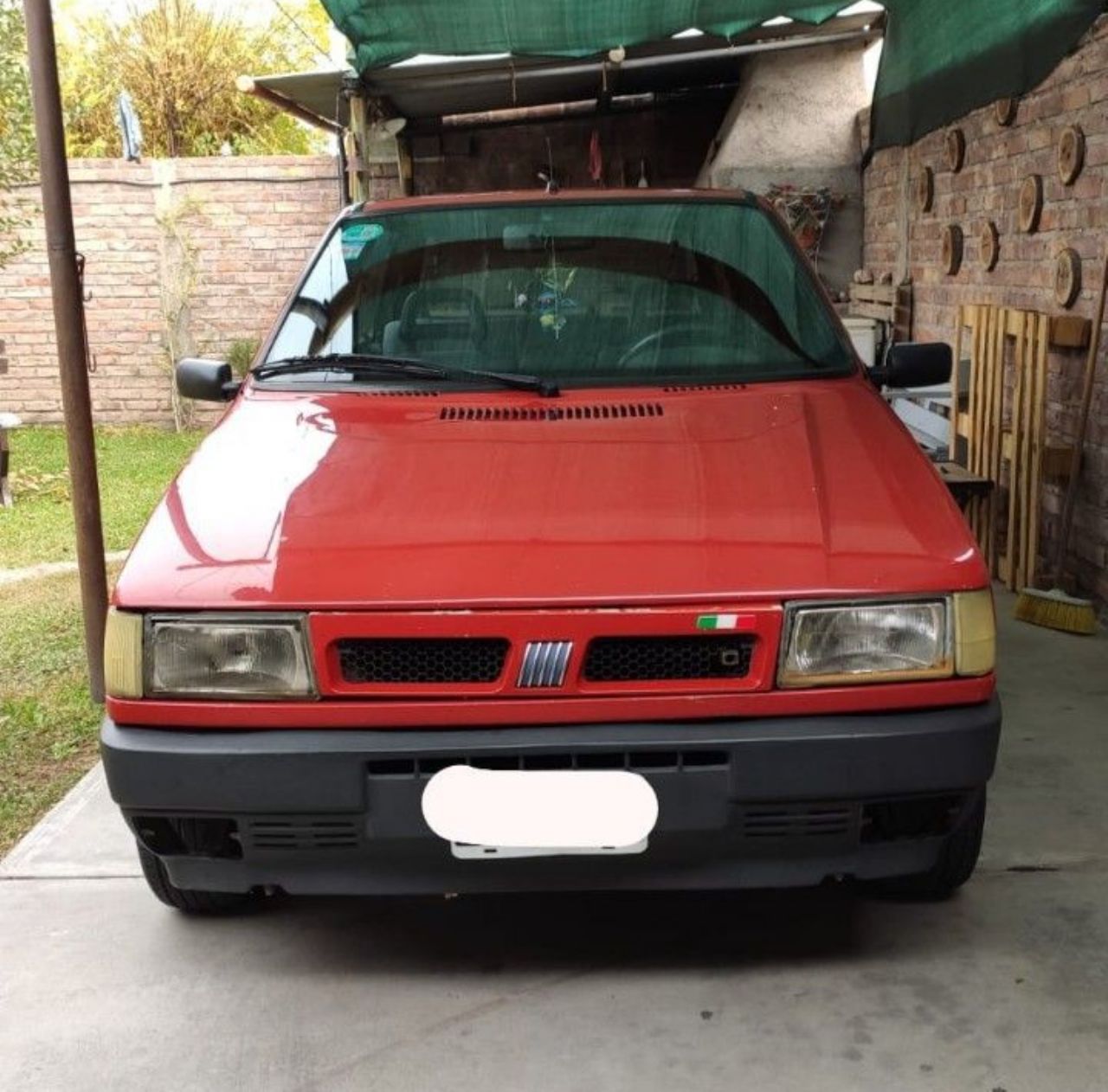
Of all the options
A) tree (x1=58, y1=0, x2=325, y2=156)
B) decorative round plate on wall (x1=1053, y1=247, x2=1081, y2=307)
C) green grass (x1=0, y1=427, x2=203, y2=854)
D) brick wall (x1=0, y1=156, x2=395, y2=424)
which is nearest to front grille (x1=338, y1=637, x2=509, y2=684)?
green grass (x1=0, y1=427, x2=203, y2=854)

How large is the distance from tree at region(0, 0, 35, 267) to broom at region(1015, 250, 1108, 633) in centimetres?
700

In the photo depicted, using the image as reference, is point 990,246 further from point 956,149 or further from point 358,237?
point 358,237

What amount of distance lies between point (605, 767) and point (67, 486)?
7563 millimetres

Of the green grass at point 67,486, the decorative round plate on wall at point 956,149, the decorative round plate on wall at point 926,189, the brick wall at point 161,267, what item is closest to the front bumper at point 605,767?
the green grass at point 67,486

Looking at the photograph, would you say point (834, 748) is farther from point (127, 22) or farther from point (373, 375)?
point (127, 22)

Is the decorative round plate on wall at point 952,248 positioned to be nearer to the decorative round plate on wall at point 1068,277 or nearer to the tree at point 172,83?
the decorative round plate on wall at point 1068,277

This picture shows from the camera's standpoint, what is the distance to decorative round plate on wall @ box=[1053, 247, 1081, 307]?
207 inches

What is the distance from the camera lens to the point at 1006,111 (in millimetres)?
6023

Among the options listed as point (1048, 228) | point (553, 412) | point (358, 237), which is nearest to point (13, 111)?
point (358, 237)

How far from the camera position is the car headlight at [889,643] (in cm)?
243

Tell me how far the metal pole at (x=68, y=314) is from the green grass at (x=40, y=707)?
0.19 meters

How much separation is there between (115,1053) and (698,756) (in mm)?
1248

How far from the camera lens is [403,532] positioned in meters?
2.57

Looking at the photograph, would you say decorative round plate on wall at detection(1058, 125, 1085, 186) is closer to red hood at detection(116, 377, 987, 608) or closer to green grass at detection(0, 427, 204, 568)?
red hood at detection(116, 377, 987, 608)
